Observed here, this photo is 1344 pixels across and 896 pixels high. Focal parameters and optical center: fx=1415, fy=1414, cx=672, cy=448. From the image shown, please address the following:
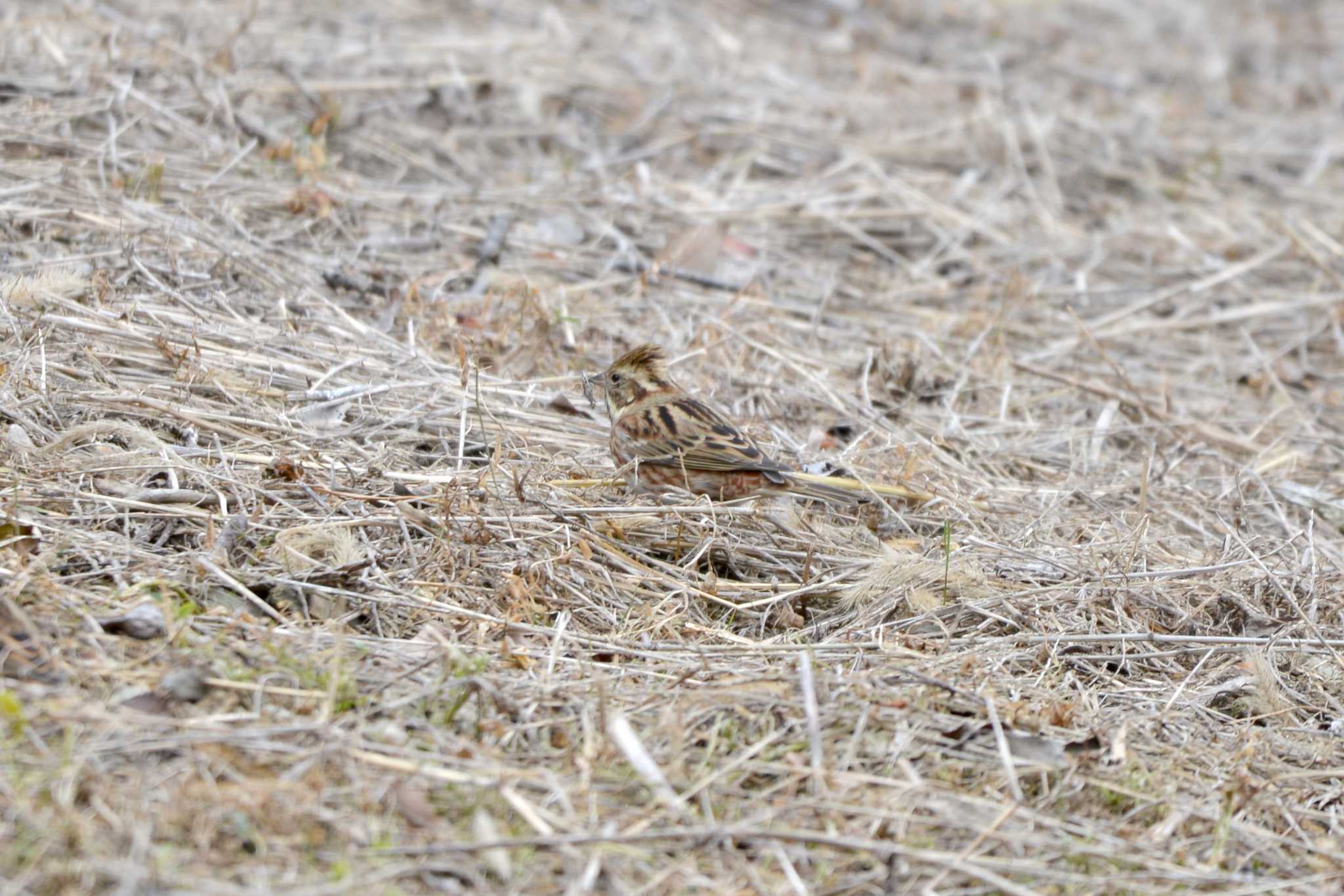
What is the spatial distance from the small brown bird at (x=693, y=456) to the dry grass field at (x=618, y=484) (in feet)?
0.50

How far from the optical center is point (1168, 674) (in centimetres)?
449

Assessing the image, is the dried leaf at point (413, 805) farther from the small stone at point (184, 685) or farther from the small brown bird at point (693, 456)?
the small brown bird at point (693, 456)

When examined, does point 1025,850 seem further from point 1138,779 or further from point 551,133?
point 551,133

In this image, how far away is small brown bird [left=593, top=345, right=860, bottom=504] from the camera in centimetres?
515

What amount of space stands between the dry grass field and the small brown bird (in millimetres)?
153

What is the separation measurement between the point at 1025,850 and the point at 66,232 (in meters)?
4.61

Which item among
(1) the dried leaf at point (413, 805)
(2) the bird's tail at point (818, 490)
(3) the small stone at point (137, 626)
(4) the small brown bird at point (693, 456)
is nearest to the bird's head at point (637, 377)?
(4) the small brown bird at point (693, 456)

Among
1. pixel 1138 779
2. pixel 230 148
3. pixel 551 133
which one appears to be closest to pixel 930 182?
pixel 551 133

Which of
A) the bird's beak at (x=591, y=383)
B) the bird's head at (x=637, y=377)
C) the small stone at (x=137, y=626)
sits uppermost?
the small stone at (x=137, y=626)

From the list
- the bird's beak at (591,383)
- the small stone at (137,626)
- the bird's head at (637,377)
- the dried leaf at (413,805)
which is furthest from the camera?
the bird's beak at (591,383)

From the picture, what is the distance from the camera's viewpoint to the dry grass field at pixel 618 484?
11.0ft

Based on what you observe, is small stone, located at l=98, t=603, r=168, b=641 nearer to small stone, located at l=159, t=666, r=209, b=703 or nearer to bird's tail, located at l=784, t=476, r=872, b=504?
small stone, located at l=159, t=666, r=209, b=703

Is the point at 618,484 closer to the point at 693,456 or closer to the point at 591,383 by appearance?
the point at 693,456

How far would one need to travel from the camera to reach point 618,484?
5.23 meters
